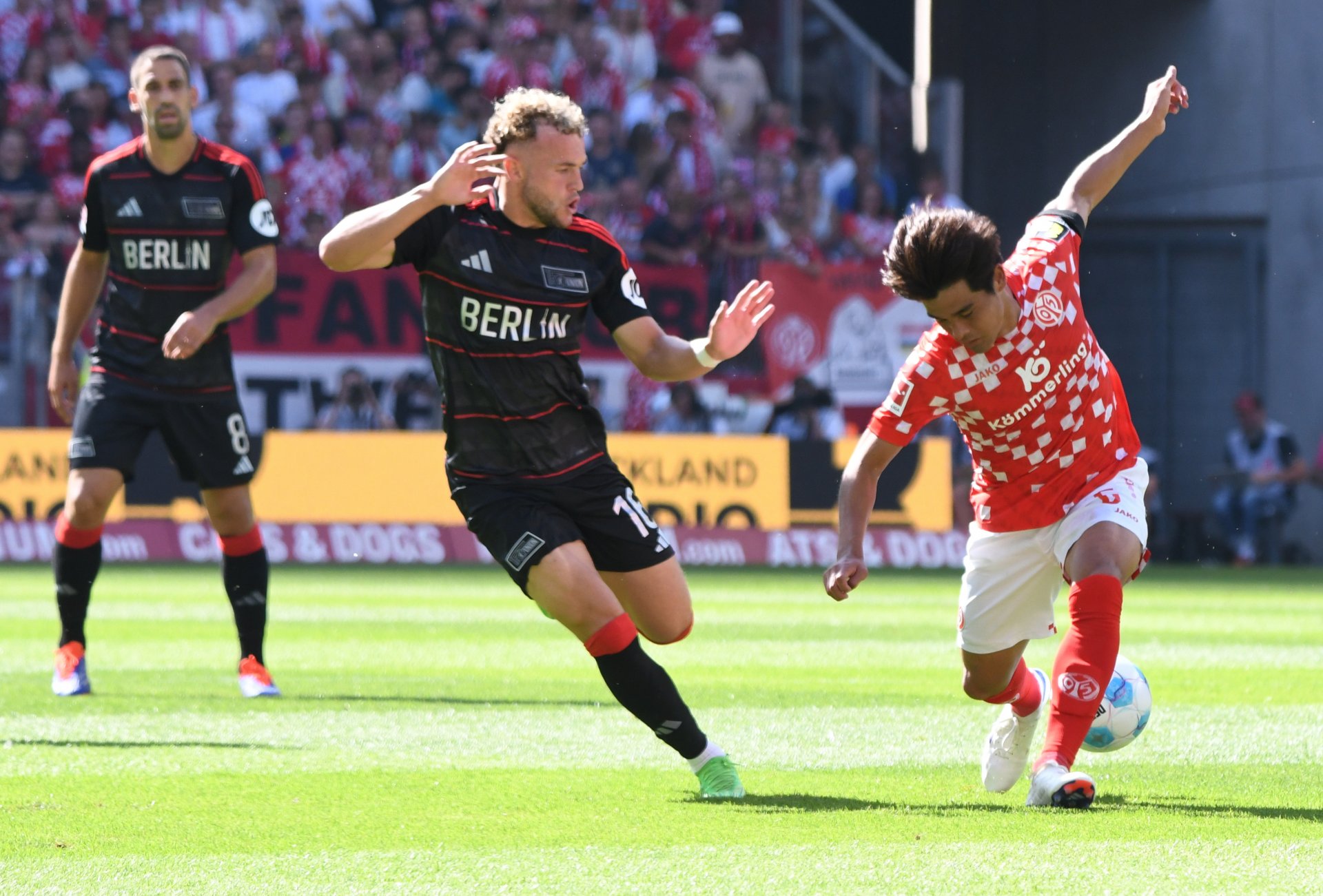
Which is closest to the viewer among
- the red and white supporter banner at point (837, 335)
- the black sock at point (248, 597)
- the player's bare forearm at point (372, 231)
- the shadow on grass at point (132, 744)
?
the player's bare forearm at point (372, 231)

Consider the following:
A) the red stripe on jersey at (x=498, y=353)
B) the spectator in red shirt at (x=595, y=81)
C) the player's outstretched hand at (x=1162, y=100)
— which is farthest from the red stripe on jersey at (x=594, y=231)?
the spectator in red shirt at (x=595, y=81)

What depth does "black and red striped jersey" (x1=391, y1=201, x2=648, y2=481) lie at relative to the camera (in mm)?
5301

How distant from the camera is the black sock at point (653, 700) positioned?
5.09m

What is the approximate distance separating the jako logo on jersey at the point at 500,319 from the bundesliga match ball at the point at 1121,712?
2.02 meters

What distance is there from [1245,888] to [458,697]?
4.42m

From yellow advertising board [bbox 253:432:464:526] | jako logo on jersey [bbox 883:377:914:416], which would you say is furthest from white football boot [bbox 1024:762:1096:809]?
yellow advertising board [bbox 253:432:464:526]

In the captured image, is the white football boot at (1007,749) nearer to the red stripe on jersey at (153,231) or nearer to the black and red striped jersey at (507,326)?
the black and red striped jersey at (507,326)

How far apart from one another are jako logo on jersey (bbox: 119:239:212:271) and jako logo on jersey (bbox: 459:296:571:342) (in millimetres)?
2618

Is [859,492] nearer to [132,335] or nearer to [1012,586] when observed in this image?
[1012,586]

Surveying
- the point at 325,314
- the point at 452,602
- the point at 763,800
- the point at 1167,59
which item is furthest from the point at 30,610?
the point at 1167,59

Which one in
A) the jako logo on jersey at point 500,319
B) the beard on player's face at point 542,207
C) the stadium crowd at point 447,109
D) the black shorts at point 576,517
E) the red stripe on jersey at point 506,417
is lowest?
the black shorts at point 576,517

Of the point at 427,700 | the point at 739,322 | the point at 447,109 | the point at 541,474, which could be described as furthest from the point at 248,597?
the point at 447,109

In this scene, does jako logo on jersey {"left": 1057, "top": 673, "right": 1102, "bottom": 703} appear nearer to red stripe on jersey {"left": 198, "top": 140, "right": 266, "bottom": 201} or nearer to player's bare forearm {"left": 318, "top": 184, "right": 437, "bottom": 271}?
player's bare forearm {"left": 318, "top": 184, "right": 437, "bottom": 271}

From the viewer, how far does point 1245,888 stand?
377 centimetres
